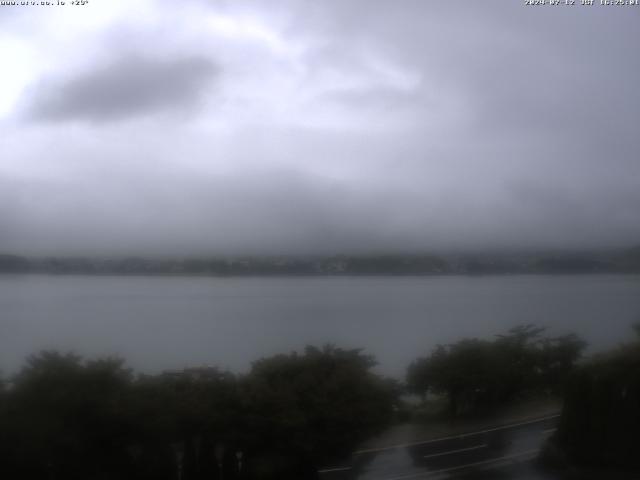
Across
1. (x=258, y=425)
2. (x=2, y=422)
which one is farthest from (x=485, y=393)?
(x=2, y=422)

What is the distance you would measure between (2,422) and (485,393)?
6.23 m

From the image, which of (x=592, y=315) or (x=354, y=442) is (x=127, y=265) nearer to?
(x=354, y=442)

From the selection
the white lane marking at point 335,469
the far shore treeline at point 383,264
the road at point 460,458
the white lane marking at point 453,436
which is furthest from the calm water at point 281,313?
the white lane marking at point 335,469

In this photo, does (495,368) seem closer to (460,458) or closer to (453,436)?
(453,436)

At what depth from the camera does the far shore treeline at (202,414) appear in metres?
7.77

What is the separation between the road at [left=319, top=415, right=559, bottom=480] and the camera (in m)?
8.77

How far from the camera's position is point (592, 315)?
428 inches

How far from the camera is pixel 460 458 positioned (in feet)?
29.8

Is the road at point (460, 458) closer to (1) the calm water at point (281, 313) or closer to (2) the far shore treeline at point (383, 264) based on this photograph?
(1) the calm water at point (281, 313)

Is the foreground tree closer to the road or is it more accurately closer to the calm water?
the calm water

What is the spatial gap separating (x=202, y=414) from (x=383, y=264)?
3752 millimetres

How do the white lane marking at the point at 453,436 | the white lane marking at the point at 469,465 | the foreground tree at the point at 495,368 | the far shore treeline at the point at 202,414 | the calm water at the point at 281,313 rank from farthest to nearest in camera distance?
1. the foreground tree at the point at 495,368
2. the white lane marking at the point at 453,436
3. the calm water at the point at 281,313
4. the white lane marking at the point at 469,465
5. the far shore treeline at the point at 202,414

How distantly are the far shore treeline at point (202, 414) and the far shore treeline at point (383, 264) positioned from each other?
1579 millimetres

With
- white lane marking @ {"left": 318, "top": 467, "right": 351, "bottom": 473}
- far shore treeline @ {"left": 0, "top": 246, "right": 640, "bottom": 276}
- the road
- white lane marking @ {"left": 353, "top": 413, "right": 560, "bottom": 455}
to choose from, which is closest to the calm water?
far shore treeline @ {"left": 0, "top": 246, "right": 640, "bottom": 276}
